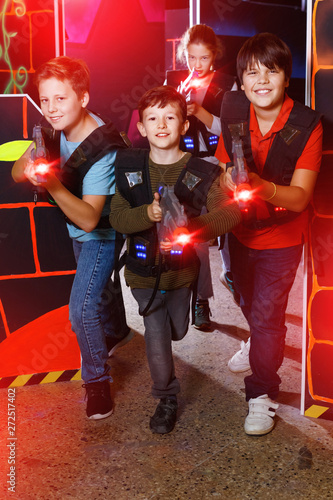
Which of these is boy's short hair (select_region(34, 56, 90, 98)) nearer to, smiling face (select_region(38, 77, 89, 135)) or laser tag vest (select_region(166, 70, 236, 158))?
smiling face (select_region(38, 77, 89, 135))

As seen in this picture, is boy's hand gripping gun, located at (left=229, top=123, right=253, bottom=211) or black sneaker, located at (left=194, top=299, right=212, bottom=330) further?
black sneaker, located at (left=194, top=299, right=212, bottom=330)

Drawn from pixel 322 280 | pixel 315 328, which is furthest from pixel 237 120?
pixel 315 328

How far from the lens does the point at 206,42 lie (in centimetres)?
327

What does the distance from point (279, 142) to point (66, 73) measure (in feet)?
2.89

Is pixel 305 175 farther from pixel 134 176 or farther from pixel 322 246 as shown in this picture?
pixel 134 176

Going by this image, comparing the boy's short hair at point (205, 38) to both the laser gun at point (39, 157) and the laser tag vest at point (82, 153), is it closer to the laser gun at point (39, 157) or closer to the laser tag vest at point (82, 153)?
the laser tag vest at point (82, 153)

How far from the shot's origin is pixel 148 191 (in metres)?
2.22

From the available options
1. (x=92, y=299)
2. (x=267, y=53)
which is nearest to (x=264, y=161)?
(x=267, y=53)

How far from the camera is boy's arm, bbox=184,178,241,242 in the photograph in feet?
6.81

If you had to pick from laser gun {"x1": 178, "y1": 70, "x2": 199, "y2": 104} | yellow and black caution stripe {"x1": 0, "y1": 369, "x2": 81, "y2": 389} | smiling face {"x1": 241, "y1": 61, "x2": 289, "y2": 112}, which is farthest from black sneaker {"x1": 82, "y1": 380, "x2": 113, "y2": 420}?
laser gun {"x1": 178, "y1": 70, "x2": 199, "y2": 104}

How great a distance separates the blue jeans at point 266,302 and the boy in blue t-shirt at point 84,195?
0.59 meters

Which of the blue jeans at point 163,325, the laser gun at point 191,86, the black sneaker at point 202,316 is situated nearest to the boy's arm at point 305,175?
the blue jeans at point 163,325

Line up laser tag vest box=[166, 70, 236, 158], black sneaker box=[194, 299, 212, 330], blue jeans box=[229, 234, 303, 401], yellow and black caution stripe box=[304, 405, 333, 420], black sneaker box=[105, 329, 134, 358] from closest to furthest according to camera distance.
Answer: blue jeans box=[229, 234, 303, 401], yellow and black caution stripe box=[304, 405, 333, 420], black sneaker box=[105, 329, 134, 358], laser tag vest box=[166, 70, 236, 158], black sneaker box=[194, 299, 212, 330]

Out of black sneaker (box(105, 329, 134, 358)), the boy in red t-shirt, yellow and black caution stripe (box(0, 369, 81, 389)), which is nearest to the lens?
the boy in red t-shirt
